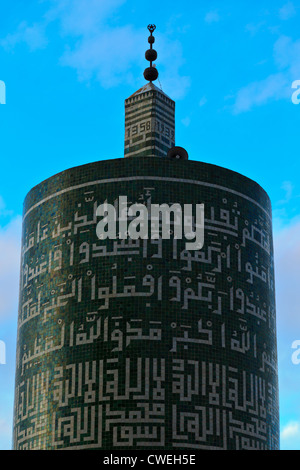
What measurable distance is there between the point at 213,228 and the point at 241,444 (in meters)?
3.95

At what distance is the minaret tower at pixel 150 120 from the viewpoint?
2530 cm

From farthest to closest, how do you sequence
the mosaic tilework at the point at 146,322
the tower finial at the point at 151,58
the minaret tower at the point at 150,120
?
the tower finial at the point at 151,58 < the minaret tower at the point at 150,120 < the mosaic tilework at the point at 146,322

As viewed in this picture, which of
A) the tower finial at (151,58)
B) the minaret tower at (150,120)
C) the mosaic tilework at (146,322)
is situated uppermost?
the tower finial at (151,58)

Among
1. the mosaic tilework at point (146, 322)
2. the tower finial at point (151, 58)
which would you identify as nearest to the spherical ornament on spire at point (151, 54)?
the tower finial at point (151, 58)

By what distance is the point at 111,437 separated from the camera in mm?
20953

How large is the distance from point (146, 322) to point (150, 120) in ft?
17.8

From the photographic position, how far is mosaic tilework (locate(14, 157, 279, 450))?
2123 cm

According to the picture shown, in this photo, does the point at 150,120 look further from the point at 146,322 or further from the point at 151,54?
the point at 146,322

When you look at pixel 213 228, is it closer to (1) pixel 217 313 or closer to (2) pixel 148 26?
(1) pixel 217 313

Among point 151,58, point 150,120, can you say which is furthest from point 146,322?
point 151,58

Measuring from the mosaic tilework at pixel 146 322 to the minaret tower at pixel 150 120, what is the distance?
2.48 metres

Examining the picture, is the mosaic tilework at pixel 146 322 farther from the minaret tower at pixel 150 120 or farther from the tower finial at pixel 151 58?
the tower finial at pixel 151 58

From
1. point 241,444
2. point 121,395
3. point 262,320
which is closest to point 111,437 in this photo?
point 121,395
